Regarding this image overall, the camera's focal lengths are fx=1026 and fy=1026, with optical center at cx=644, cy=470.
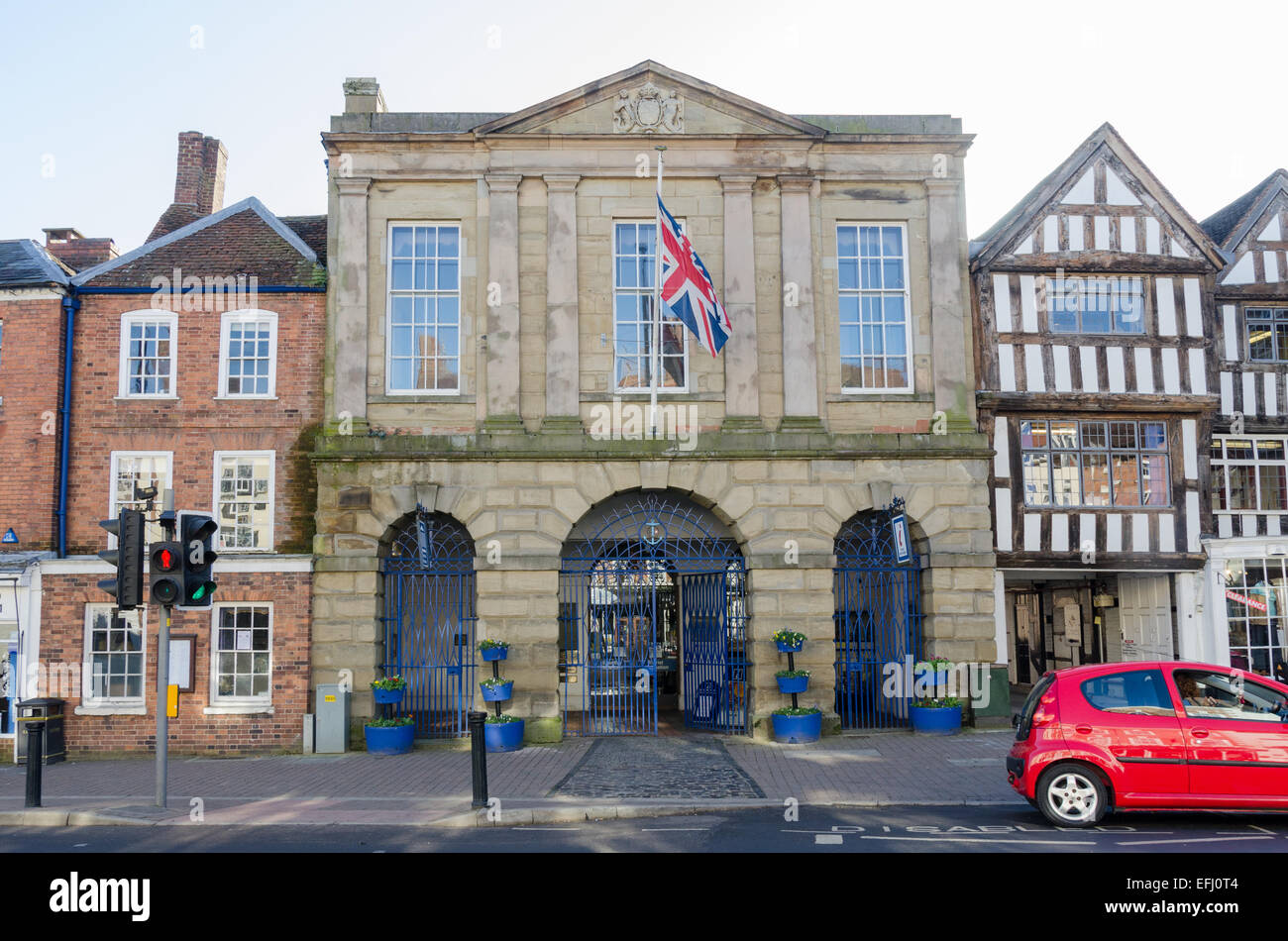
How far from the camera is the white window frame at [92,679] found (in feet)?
54.4

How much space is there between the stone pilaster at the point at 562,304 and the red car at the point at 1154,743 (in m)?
9.34

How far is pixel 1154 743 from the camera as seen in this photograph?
10195 millimetres

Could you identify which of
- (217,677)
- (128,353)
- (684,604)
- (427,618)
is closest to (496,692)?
(427,618)

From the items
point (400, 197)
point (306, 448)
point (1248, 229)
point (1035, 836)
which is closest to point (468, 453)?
point (306, 448)

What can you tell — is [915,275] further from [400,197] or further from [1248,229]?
[400,197]

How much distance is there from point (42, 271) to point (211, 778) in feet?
30.7

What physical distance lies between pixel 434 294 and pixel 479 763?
9116 millimetres

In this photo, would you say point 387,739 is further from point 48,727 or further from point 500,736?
point 48,727

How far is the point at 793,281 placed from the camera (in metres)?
17.7

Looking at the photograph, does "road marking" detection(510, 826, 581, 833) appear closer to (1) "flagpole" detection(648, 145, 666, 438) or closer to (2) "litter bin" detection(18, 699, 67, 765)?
(1) "flagpole" detection(648, 145, 666, 438)

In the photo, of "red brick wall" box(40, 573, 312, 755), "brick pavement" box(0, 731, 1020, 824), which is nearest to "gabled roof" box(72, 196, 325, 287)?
"red brick wall" box(40, 573, 312, 755)

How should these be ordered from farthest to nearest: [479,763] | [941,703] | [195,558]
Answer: [941,703]
[195,558]
[479,763]

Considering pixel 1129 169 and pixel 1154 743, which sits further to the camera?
pixel 1129 169

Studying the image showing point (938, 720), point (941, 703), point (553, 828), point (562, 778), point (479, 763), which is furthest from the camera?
point (941, 703)
